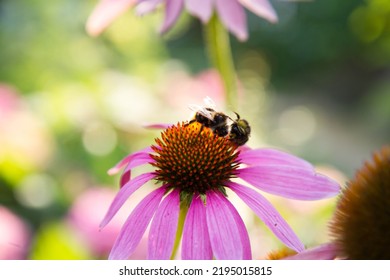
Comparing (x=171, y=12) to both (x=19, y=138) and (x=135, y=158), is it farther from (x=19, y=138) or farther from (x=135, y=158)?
(x=19, y=138)

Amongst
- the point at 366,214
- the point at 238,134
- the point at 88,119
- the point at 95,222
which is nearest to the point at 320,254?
the point at 366,214

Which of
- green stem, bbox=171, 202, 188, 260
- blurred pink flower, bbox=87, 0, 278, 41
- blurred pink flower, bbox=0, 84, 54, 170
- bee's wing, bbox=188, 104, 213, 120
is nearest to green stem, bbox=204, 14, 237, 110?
blurred pink flower, bbox=87, 0, 278, 41

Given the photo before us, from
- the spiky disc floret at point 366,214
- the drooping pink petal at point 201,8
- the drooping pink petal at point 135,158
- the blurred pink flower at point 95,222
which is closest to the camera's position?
the spiky disc floret at point 366,214

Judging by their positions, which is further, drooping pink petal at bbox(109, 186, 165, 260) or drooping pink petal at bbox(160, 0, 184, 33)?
drooping pink petal at bbox(160, 0, 184, 33)

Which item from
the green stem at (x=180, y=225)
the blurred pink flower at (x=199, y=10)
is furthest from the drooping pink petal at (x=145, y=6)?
the green stem at (x=180, y=225)

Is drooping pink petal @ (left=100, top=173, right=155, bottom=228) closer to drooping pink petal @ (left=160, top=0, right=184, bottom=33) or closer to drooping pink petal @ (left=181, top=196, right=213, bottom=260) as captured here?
drooping pink petal @ (left=181, top=196, right=213, bottom=260)

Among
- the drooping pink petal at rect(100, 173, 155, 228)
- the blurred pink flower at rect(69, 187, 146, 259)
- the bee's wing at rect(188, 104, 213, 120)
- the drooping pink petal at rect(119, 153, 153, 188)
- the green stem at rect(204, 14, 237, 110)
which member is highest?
the green stem at rect(204, 14, 237, 110)

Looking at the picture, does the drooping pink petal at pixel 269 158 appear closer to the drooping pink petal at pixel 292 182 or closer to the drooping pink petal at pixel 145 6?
the drooping pink petal at pixel 292 182

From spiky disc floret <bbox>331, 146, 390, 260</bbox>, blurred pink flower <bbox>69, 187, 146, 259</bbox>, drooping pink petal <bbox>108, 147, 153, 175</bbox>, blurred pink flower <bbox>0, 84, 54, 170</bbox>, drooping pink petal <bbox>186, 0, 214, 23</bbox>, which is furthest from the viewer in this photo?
blurred pink flower <bbox>0, 84, 54, 170</bbox>
